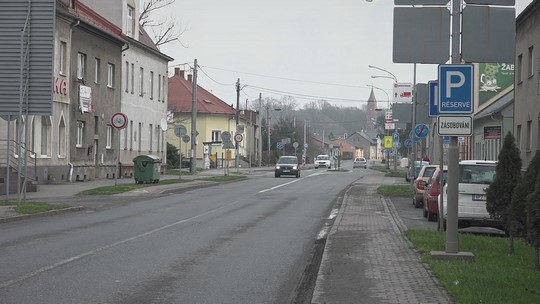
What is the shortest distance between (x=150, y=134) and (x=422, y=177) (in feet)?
103

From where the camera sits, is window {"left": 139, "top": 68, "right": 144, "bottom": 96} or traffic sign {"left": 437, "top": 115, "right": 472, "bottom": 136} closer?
traffic sign {"left": 437, "top": 115, "right": 472, "bottom": 136}

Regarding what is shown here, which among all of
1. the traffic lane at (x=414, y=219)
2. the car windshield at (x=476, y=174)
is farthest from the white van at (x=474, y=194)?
the traffic lane at (x=414, y=219)

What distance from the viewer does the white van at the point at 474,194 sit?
54.3 feet

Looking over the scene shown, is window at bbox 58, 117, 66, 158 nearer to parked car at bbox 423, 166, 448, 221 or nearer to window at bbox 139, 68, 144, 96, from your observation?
window at bbox 139, 68, 144, 96

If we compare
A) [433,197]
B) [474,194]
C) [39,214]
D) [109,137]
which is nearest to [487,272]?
[474,194]

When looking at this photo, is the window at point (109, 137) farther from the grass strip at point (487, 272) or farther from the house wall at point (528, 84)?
the grass strip at point (487, 272)

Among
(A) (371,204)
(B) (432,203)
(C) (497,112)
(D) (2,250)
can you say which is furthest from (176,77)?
(D) (2,250)

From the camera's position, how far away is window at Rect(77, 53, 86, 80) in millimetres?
38719

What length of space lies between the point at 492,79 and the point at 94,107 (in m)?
30.4

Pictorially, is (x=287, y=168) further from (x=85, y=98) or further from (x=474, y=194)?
(x=474, y=194)

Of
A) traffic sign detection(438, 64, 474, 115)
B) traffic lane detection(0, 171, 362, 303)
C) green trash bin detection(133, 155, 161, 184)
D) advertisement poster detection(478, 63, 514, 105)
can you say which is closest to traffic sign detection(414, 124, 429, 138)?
traffic lane detection(0, 171, 362, 303)

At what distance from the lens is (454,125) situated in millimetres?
11445

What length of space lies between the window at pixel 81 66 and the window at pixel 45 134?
406cm

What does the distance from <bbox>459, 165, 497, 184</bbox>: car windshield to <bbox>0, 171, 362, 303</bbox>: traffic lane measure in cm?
345
